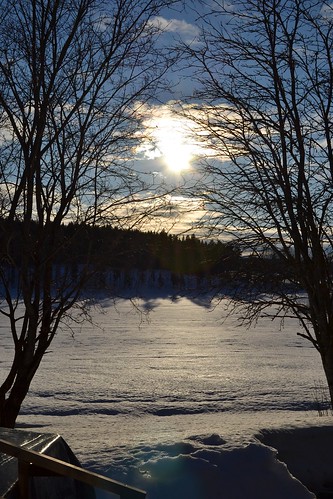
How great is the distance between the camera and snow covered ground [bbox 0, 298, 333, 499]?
5047mm

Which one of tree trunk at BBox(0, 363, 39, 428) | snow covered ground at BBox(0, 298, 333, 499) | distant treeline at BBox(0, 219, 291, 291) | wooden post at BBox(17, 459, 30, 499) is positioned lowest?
snow covered ground at BBox(0, 298, 333, 499)

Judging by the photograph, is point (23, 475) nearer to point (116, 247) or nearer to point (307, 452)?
point (116, 247)

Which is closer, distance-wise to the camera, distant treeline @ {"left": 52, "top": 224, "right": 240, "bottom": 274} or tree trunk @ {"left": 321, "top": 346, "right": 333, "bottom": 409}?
distant treeline @ {"left": 52, "top": 224, "right": 240, "bottom": 274}

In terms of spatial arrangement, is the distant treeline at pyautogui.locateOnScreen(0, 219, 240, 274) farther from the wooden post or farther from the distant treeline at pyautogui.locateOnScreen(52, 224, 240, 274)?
the wooden post

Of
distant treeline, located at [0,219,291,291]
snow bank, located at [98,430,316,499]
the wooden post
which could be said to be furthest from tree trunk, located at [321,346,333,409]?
the wooden post

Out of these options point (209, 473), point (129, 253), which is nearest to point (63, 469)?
point (209, 473)

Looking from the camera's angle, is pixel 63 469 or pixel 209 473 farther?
pixel 209 473

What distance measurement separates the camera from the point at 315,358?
2033cm

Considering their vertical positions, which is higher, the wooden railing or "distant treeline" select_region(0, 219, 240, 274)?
"distant treeline" select_region(0, 219, 240, 274)

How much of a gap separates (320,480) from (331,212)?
2880 millimetres

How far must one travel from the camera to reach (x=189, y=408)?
1220 cm

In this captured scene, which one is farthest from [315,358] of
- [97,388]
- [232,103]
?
[232,103]

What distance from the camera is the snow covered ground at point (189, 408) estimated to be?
5.05 metres

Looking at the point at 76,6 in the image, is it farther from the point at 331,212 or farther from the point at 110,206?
the point at 331,212
